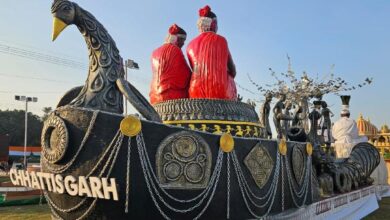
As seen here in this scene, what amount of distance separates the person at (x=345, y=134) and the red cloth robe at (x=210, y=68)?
11431mm

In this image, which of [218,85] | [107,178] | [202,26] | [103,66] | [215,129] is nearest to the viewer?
[107,178]

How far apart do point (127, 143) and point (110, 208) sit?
2.29 feet

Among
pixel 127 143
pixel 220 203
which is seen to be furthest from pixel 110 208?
pixel 220 203

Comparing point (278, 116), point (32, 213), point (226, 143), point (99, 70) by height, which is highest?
point (99, 70)

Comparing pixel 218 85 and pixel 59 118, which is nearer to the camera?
pixel 59 118

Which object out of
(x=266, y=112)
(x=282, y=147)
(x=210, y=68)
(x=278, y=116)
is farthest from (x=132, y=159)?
(x=278, y=116)

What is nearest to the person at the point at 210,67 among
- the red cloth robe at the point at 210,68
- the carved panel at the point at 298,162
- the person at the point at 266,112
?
the red cloth robe at the point at 210,68

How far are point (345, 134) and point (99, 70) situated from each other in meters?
14.7

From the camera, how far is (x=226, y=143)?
186 inches

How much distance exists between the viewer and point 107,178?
149 inches

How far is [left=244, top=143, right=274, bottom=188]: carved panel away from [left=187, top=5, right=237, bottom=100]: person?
1592 mm

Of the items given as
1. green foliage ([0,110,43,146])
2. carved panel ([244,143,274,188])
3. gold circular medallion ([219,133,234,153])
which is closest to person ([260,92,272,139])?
carved panel ([244,143,274,188])

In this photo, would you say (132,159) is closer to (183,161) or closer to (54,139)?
(183,161)

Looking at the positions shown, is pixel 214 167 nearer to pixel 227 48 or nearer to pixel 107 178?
pixel 107 178
